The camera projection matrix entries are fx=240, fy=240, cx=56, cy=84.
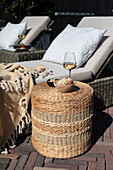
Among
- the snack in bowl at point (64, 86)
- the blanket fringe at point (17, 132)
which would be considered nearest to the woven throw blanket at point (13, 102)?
the blanket fringe at point (17, 132)

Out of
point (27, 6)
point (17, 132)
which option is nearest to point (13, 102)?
point (17, 132)

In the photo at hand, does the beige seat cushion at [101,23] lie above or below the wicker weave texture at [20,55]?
above

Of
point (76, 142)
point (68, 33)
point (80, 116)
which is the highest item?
point (68, 33)

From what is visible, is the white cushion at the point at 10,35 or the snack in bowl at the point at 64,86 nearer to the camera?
the snack in bowl at the point at 64,86

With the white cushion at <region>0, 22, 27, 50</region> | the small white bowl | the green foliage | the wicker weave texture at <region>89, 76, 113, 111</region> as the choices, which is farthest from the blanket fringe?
the green foliage

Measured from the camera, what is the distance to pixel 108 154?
201cm

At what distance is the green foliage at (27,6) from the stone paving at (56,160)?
181 inches

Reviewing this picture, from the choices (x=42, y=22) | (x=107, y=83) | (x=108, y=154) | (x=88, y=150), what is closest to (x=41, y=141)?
(x=88, y=150)

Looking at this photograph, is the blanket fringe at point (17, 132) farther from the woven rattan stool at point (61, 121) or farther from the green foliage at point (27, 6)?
the green foliage at point (27, 6)

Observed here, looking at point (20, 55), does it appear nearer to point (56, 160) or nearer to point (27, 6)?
point (56, 160)

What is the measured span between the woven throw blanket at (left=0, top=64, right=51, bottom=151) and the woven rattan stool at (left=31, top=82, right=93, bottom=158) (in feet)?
0.70

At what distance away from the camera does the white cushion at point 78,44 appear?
2725mm

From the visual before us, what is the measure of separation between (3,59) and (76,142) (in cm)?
213

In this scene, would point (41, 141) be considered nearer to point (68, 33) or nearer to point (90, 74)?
point (90, 74)
